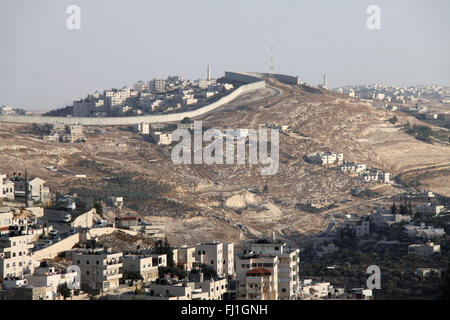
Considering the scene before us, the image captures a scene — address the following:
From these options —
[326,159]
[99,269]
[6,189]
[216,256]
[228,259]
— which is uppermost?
[99,269]

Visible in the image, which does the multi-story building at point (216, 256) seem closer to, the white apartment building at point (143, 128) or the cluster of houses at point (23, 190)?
the cluster of houses at point (23, 190)

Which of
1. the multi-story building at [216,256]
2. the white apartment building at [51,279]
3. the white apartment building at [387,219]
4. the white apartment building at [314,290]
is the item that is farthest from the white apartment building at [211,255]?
the white apartment building at [387,219]

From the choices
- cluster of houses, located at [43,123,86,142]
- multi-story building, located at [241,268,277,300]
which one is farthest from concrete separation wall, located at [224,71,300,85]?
multi-story building, located at [241,268,277,300]

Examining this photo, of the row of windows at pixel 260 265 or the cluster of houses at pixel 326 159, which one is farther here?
the cluster of houses at pixel 326 159

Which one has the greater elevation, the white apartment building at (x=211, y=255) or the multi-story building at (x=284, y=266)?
the multi-story building at (x=284, y=266)

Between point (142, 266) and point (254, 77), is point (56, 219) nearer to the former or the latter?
point (142, 266)

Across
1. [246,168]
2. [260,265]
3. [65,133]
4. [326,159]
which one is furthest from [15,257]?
[65,133]
